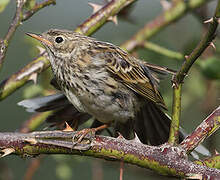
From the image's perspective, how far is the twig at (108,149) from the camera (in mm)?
1525

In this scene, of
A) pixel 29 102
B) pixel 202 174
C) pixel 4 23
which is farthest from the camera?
pixel 4 23

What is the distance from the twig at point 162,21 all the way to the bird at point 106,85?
4.4 inches

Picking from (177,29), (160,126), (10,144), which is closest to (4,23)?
(177,29)

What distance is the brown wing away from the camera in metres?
2.74

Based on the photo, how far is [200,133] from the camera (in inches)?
61.9

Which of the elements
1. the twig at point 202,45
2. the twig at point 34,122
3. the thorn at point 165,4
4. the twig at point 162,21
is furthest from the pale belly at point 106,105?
the twig at point 202,45

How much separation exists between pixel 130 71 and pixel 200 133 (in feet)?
4.12

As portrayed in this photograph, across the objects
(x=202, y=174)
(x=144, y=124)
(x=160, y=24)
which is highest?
(x=160, y=24)

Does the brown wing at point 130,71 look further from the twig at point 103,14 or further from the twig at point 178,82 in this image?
the twig at point 178,82

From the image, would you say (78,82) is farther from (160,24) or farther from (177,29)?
(177,29)

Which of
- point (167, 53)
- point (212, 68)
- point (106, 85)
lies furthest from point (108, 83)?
point (212, 68)

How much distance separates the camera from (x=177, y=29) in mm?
3213

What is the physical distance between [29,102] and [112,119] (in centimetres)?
53

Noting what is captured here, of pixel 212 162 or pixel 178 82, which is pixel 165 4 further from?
pixel 212 162
